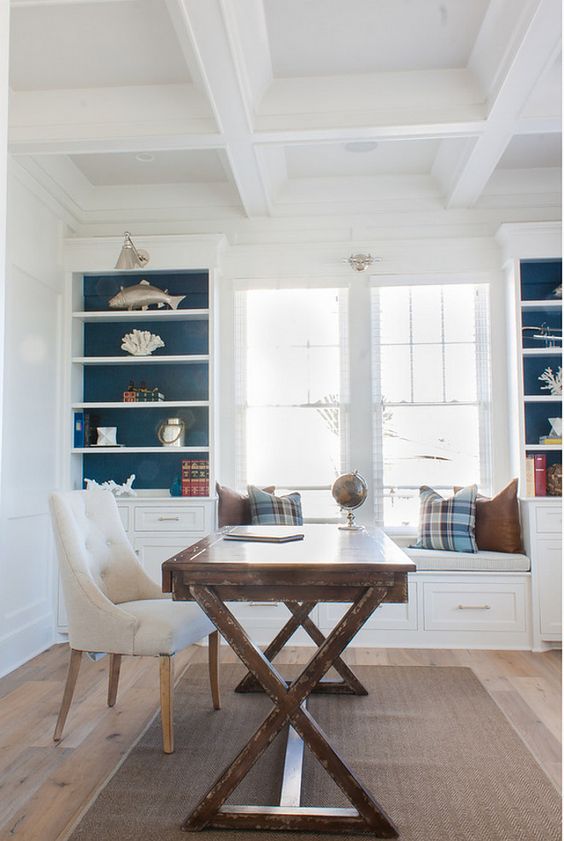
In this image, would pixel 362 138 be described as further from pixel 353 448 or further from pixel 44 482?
pixel 44 482

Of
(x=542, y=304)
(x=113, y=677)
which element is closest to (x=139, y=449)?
(x=113, y=677)

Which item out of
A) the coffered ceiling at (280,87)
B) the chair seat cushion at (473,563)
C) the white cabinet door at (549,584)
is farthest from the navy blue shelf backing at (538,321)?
the chair seat cushion at (473,563)

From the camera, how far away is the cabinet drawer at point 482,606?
4.44 metres

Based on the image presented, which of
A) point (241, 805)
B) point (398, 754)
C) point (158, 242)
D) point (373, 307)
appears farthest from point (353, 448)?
point (241, 805)

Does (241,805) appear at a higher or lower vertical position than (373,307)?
lower

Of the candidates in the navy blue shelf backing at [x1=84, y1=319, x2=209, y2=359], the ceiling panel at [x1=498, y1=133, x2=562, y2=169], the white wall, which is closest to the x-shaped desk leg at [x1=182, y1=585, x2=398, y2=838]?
the white wall

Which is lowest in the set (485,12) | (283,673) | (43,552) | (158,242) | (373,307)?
(283,673)

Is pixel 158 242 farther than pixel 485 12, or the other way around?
pixel 158 242

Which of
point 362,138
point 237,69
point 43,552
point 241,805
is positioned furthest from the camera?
point 43,552

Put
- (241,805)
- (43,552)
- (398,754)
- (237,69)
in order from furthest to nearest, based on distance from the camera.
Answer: (43,552) → (237,69) → (398,754) → (241,805)

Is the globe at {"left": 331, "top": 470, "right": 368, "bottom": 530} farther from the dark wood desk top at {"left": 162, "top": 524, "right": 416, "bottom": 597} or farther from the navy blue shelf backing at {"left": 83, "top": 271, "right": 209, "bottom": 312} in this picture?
the navy blue shelf backing at {"left": 83, "top": 271, "right": 209, "bottom": 312}

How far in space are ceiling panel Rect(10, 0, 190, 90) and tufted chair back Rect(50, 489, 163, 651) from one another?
2184 millimetres

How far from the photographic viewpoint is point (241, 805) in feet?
7.66

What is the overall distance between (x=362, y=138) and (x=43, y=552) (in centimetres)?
326
